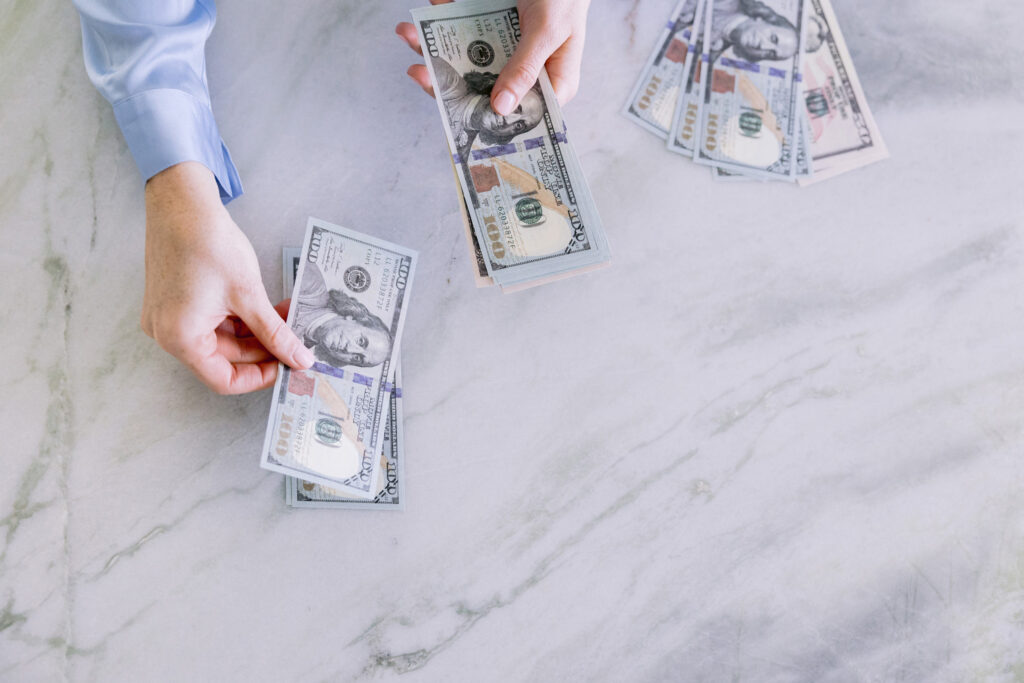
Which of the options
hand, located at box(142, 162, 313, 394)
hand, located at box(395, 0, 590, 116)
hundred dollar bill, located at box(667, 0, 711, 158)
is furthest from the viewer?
hundred dollar bill, located at box(667, 0, 711, 158)

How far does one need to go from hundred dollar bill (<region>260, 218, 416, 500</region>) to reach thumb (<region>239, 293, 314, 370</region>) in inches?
1.5

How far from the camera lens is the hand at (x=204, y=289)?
88 cm

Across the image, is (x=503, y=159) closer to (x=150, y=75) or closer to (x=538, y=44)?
(x=538, y=44)

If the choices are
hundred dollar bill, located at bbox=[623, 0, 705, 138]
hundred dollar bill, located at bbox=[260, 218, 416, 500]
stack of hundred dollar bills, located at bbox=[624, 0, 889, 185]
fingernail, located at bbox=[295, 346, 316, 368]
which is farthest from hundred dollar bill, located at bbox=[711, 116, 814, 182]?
fingernail, located at bbox=[295, 346, 316, 368]

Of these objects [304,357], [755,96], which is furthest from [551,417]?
[755,96]

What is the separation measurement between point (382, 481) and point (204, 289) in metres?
0.36

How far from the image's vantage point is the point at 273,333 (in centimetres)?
93

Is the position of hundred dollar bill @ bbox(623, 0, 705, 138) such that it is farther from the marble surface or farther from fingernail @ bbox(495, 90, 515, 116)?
fingernail @ bbox(495, 90, 515, 116)

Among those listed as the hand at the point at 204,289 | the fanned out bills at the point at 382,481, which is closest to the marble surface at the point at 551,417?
the fanned out bills at the point at 382,481

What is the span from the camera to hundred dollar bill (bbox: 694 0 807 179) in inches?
45.8

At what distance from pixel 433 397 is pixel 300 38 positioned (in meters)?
0.59

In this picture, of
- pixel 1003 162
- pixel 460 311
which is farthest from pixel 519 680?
pixel 1003 162

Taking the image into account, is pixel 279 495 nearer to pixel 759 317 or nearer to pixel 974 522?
pixel 759 317

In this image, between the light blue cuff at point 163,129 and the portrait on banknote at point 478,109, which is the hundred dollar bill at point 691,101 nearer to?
the portrait on banknote at point 478,109
